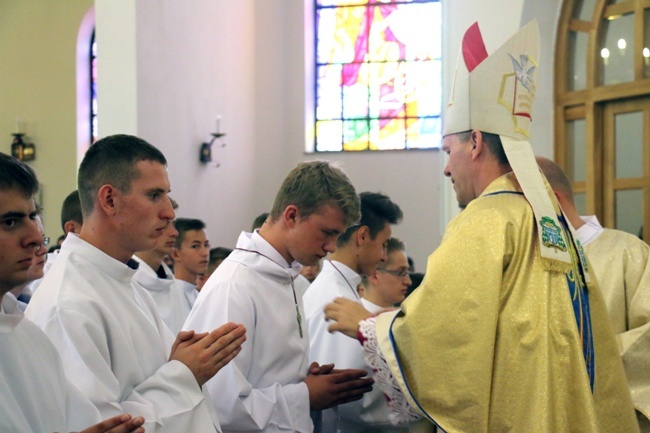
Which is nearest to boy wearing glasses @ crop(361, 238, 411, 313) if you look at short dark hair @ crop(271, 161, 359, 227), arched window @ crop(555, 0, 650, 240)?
short dark hair @ crop(271, 161, 359, 227)

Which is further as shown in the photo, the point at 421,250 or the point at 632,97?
the point at 421,250

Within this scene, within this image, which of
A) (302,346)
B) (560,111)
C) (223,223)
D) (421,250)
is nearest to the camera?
(302,346)

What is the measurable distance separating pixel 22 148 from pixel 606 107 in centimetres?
794

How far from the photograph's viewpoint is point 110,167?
2637 millimetres

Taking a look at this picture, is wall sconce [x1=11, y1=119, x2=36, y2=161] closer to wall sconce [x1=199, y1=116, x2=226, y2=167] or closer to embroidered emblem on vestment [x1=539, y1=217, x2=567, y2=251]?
wall sconce [x1=199, y1=116, x2=226, y2=167]

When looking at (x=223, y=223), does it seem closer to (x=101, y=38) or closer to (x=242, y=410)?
(x=101, y=38)

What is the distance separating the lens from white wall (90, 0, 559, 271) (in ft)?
27.0

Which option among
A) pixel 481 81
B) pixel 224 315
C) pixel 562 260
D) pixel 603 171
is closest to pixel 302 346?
pixel 224 315

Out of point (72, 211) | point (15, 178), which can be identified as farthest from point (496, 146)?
point (72, 211)

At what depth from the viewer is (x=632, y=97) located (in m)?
7.06

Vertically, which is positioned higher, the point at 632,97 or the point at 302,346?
the point at 632,97

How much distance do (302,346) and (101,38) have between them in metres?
5.74

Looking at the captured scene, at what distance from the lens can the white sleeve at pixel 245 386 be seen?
9.73 ft

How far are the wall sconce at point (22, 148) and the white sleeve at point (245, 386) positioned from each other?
9674mm
